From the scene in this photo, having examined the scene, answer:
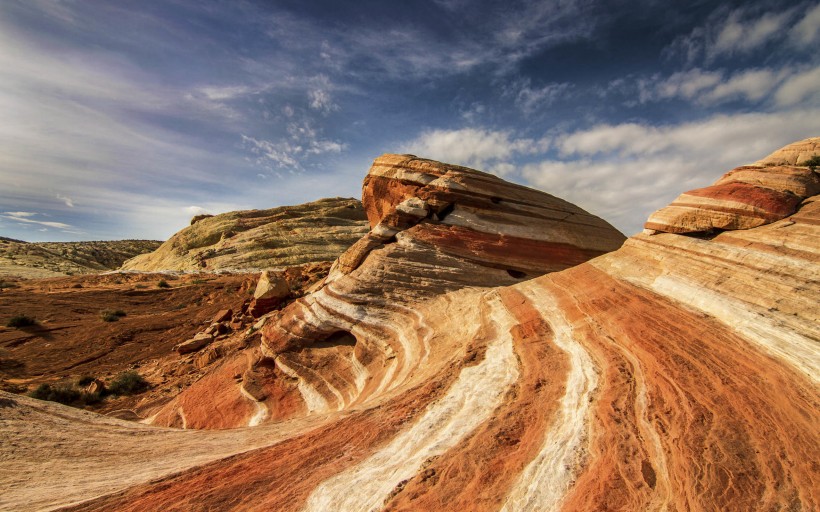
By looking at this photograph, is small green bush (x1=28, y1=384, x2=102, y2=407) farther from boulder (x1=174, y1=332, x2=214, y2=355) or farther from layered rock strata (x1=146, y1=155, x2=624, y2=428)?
layered rock strata (x1=146, y1=155, x2=624, y2=428)

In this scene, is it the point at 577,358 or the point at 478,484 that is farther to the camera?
the point at 577,358

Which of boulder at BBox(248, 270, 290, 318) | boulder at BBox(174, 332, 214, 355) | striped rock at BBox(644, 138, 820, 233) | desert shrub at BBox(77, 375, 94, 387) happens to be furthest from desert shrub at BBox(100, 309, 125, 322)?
striped rock at BBox(644, 138, 820, 233)

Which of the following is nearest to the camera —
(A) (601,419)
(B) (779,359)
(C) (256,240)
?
(A) (601,419)

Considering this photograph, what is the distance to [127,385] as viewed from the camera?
1453cm

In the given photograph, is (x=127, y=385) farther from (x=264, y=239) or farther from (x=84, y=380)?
(x=264, y=239)

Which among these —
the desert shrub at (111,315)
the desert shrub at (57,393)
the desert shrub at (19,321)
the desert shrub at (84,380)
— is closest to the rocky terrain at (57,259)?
the desert shrub at (19,321)

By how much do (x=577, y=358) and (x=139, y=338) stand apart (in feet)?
74.9

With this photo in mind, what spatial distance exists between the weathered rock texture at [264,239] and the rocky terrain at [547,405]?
33414 millimetres

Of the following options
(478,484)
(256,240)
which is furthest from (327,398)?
(256,240)

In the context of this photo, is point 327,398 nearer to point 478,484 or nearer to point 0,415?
point 0,415

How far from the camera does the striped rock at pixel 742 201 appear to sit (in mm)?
8086

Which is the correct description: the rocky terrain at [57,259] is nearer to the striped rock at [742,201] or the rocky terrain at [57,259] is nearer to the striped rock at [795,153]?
the striped rock at [742,201]

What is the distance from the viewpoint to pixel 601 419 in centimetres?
462

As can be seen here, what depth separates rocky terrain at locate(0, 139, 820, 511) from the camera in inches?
149
